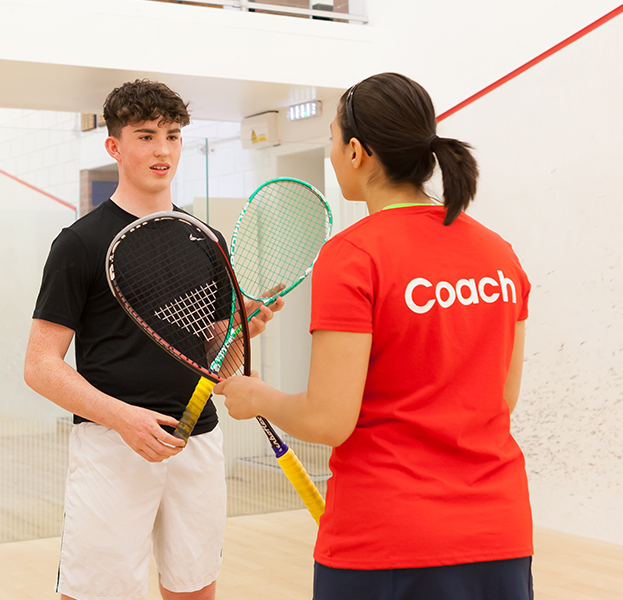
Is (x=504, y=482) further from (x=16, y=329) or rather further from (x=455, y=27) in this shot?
(x=455, y=27)

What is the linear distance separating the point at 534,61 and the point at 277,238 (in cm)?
142

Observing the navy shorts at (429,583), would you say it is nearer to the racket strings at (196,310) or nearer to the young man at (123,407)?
the young man at (123,407)

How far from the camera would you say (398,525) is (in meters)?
1.00

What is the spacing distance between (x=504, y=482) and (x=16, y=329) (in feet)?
10.8

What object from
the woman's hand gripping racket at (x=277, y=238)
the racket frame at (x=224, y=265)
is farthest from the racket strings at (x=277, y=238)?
the racket frame at (x=224, y=265)

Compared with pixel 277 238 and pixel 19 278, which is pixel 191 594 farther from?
pixel 19 278

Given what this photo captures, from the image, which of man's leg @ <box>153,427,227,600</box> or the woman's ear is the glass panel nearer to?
man's leg @ <box>153,427,227,600</box>

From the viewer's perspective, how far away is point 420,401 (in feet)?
3.33

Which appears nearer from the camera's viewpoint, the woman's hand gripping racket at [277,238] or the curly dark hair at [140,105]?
the curly dark hair at [140,105]

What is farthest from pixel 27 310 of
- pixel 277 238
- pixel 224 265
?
pixel 224 265

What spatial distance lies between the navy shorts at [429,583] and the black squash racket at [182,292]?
19.2 inches

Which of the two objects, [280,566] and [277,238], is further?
[277,238]

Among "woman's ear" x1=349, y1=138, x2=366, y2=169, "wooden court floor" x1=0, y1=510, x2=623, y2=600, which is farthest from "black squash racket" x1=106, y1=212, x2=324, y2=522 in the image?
"wooden court floor" x1=0, y1=510, x2=623, y2=600

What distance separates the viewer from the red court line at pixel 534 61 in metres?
3.51
